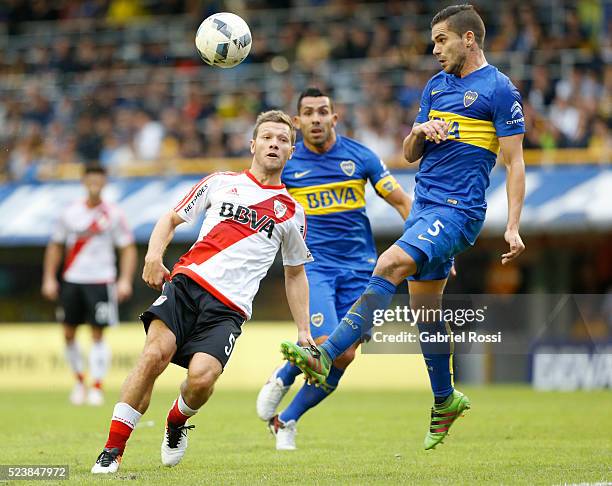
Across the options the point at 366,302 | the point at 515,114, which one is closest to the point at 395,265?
the point at 366,302

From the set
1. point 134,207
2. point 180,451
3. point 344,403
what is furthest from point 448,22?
point 134,207

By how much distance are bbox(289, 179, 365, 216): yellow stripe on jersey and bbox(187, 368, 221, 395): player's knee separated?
2.95 metres

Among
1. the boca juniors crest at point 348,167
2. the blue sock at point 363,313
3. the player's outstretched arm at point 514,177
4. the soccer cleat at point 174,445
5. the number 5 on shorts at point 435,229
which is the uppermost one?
the player's outstretched arm at point 514,177

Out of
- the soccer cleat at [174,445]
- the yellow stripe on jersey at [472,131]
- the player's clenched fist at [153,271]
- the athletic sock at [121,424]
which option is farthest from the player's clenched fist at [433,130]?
the athletic sock at [121,424]

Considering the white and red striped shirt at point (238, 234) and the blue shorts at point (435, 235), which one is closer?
the white and red striped shirt at point (238, 234)

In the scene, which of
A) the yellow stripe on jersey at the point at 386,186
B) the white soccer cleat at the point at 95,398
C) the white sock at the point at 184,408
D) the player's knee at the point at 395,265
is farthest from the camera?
the white soccer cleat at the point at 95,398

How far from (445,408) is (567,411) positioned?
16.8ft

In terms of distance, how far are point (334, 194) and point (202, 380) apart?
315 centimetres

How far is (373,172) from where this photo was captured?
33.7ft

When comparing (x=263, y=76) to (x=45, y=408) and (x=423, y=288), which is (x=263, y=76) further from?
(x=423, y=288)

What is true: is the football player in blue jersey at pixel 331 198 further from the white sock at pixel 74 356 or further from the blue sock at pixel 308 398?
the white sock at pixel 74 356

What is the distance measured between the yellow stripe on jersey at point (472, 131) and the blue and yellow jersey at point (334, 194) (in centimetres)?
187

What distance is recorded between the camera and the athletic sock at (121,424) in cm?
748

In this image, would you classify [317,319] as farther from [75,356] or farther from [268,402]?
[75,356]
